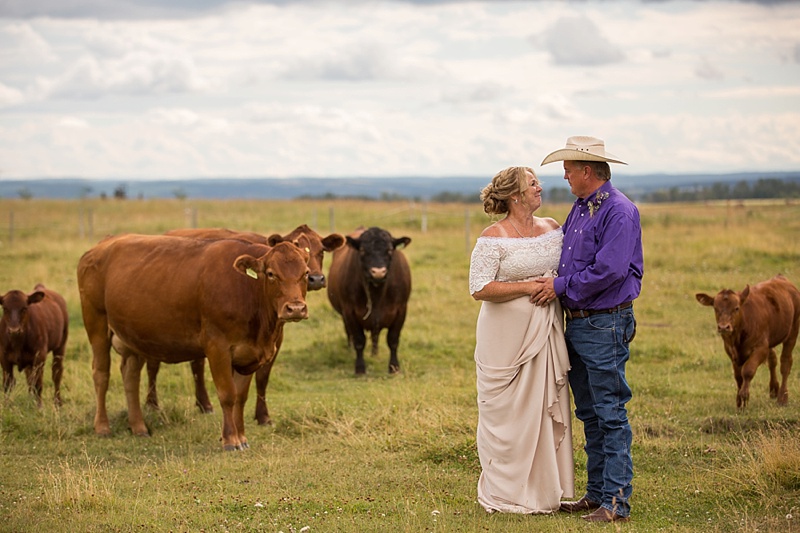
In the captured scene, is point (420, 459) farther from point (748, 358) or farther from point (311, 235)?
point (748, 358)

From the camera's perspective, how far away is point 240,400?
9.34 metres

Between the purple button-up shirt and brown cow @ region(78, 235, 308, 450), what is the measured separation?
3.07 m

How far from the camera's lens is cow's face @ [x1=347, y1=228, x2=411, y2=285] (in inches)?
549

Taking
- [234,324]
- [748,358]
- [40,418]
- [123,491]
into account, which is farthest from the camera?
[748,358]

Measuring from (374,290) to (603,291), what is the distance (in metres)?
8.29

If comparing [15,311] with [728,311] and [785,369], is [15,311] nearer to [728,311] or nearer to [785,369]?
[728,311]

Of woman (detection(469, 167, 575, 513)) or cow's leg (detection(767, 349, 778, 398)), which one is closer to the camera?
woman (detection(469, 167, 575, 513))

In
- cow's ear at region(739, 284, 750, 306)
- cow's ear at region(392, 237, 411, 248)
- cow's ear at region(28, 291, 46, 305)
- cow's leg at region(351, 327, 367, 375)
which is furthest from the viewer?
cow's ear at region(392, 237, 411, 248)

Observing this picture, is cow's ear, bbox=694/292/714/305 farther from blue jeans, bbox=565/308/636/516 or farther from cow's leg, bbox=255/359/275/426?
blue jeans, bbox=565/308/636/516

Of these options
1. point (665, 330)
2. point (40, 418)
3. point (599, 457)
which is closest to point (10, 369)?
point (40, 418)

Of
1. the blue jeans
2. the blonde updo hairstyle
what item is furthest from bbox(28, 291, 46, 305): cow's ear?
the blue jeans

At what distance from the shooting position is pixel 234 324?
29.9 feet

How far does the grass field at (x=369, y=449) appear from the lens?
6.38 metres

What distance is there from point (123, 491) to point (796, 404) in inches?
282
